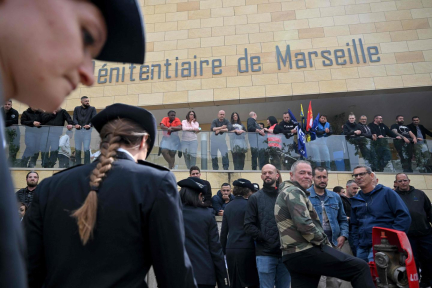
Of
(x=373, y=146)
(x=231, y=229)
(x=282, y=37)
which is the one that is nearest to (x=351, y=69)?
(x=282, y=37)

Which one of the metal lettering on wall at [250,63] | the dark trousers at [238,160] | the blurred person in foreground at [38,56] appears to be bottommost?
the blurred person in foreground at [38,56]

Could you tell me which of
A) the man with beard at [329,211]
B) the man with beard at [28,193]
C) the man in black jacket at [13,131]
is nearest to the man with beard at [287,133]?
the man with beard at [329,211]

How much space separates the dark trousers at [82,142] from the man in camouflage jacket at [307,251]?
7.13 m

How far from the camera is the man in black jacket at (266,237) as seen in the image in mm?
4387

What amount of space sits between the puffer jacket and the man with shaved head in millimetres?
5850

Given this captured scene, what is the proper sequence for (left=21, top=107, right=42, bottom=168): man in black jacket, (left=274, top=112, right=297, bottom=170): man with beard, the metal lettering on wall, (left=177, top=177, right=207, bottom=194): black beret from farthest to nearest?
Answer: the metal lettering on wall, (left=274, top=112, right=297, bottom=170): man with beard, (left=21, top=107, right=42, bottom=168): man in black jacket, (left=177, top=177, right=207, bottom=194): black beret

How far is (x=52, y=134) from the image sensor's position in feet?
32.7

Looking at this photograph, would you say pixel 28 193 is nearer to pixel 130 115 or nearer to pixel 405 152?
pixel 130 115

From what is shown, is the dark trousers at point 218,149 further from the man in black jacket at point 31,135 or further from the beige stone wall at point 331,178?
the man in black jacket at point 31,135

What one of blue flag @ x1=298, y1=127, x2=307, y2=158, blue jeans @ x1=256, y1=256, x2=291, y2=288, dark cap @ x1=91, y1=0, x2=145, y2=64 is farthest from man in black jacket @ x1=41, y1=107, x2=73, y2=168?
dark cap @ x1=91, y1=0, x2=145, y2=64

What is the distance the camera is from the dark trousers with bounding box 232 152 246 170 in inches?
419

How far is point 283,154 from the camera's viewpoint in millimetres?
10242

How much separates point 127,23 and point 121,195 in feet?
2.57

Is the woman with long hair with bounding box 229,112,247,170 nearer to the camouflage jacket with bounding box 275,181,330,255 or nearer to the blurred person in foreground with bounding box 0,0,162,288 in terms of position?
the camouflage jacket with bounding box 275,181,330,255
